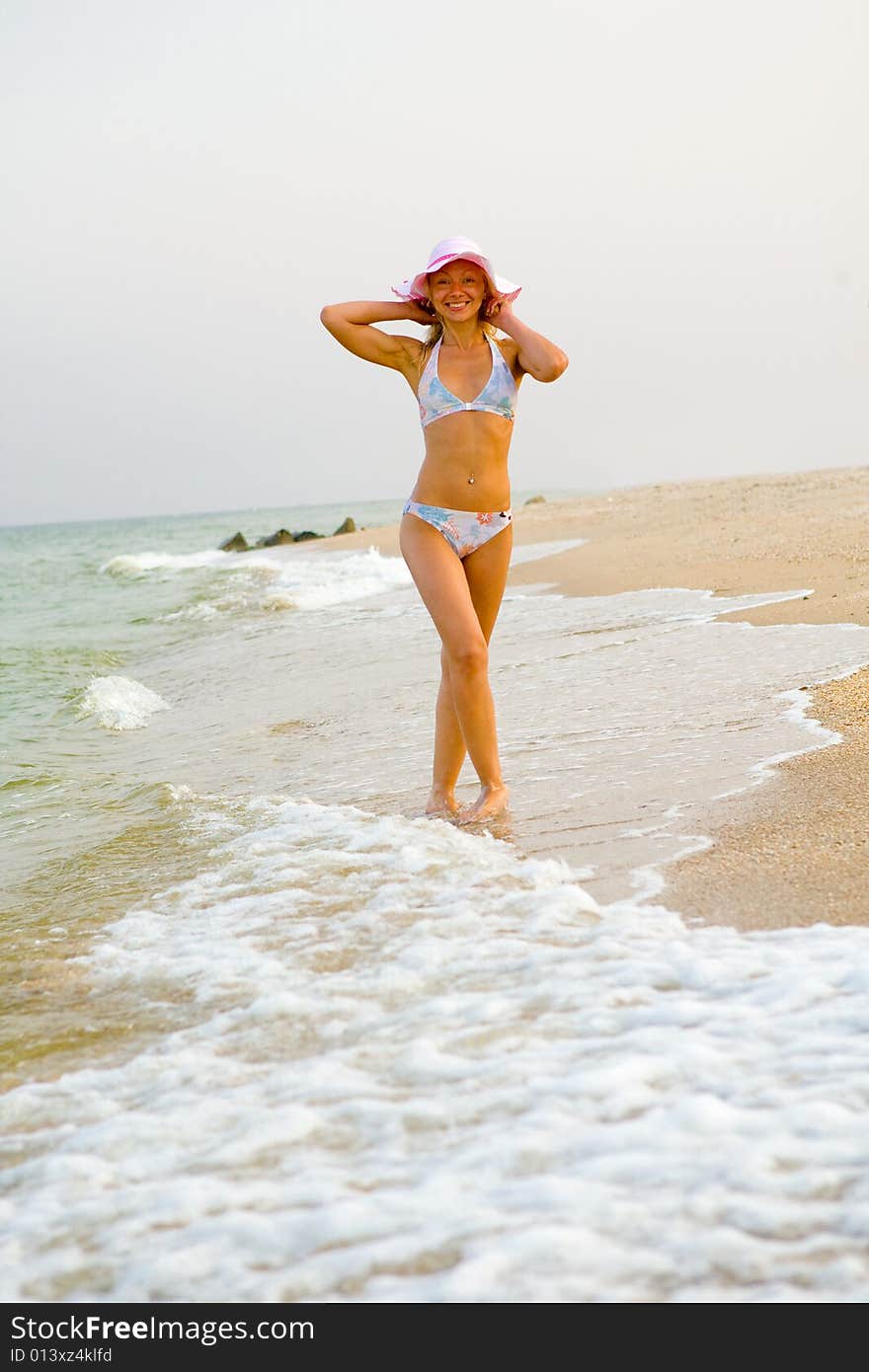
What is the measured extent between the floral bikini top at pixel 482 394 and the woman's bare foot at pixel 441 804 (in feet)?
5.36

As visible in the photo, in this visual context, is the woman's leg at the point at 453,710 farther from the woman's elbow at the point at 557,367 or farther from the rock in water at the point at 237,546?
the rock in water at the point at 237,546

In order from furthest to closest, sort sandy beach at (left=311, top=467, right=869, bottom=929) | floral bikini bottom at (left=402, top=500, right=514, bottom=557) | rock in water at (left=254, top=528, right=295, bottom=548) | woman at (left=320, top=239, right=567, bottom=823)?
rock in water at (left=254, top=528, right=295, bottom=548), floral bikini bottom at (left=402, top=500, right=514, bottom=557), woman at (left=320, top=239, right=567, bottom=823), sandy beach at (left=311, top=467, right=869, bottom=929)

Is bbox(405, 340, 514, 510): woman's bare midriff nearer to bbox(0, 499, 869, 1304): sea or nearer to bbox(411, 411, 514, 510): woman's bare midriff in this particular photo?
bbox(411, 411, 514, 510): woman's bare midriff

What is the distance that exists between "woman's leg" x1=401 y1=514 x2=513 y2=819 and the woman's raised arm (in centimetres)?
74

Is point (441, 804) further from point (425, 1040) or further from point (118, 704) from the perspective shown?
point (118, 704)

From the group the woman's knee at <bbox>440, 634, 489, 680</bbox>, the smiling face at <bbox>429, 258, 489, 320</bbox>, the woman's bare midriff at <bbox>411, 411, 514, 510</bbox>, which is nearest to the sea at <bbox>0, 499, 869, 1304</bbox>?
the woman's knee at <bbox>440, 634, 489, 680</bbox>

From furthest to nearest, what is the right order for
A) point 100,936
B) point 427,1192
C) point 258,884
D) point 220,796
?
point 220,796 → point 258,884 → point 100,936 → point 427,1192

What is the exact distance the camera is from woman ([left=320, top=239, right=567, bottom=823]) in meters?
5.12

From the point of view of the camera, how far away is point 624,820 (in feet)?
15.6

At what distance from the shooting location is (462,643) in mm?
5113

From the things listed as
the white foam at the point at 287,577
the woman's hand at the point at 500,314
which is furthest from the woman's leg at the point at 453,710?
the white foam at the point at 287,577
